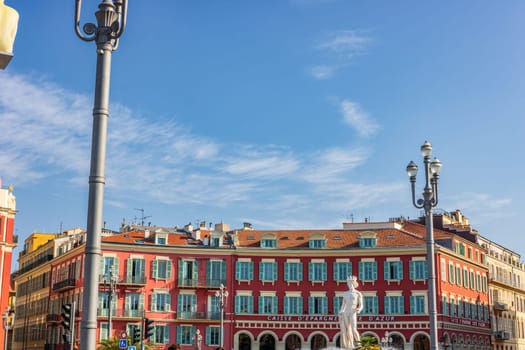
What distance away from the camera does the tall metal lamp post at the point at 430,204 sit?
18.4 meters

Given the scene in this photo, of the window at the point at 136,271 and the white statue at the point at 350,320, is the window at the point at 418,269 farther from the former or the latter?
the white statue at the point at 350,320

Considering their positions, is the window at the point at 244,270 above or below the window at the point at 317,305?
above

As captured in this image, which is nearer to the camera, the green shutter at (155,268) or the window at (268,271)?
the green shutter at (155,268)

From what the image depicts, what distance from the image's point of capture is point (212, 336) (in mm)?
57438

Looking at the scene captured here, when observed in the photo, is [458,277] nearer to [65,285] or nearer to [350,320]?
[65,285]

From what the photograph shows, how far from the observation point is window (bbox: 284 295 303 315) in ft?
192

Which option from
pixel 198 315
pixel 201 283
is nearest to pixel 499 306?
pixel 201 283

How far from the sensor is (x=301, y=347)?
57844 mm

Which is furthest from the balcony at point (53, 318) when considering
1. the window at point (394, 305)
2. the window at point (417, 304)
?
the window at point (417, 304)

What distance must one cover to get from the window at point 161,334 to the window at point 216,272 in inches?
195

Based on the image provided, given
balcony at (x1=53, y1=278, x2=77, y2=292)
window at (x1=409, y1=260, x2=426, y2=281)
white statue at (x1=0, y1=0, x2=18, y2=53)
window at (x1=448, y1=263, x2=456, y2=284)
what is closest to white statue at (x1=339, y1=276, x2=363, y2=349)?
white statue at (x1=0, y1=0, x2=18, y2=53)

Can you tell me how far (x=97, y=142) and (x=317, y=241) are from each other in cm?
5126

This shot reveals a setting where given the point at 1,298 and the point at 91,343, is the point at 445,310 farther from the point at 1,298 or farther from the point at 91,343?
the point at 91,343

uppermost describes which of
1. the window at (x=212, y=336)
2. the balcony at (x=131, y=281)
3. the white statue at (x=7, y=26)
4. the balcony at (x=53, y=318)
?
the balcony at (x=131, y=281)
